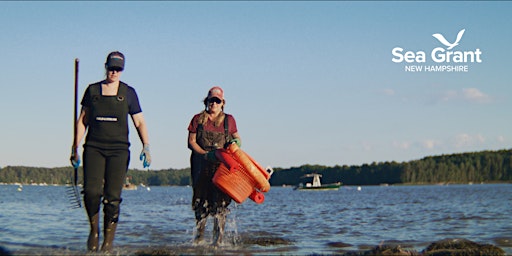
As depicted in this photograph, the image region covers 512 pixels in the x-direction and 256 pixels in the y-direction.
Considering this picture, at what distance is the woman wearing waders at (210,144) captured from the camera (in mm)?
8703

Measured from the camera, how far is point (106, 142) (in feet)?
24.3

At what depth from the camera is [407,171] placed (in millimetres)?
176875

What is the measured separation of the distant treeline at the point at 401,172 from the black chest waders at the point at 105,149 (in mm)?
155370

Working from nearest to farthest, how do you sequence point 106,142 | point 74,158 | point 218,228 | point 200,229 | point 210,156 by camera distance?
point 106,142, point 74,158, point 210,156, point 218,228, point 200,229

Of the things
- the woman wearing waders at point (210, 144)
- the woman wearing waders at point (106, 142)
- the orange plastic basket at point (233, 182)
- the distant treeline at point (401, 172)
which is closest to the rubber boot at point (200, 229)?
the woman wearing waders at point (210, 144)

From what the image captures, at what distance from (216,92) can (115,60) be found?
65.8 inches

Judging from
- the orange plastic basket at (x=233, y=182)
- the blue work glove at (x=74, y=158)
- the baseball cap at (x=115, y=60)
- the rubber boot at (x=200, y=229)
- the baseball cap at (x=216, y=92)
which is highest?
the baseball cap at (x=115, y=60)

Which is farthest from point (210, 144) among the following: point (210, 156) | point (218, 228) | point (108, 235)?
point (108, 235)

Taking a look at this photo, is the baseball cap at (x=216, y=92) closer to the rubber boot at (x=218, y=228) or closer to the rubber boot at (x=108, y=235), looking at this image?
the rubber boot at (x=218, y=228)

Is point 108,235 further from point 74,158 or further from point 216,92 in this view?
point 216,92

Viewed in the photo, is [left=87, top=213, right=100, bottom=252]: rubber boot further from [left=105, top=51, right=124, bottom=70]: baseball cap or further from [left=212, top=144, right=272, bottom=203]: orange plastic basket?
[left=105, top=51, right=124, bottom=70]: baseball cap

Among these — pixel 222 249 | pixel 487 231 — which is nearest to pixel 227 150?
pixel 222 249

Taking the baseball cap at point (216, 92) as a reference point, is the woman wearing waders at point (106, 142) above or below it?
below

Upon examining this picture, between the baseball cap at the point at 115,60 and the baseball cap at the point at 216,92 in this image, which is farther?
the baseball cap at the point at 216,92
